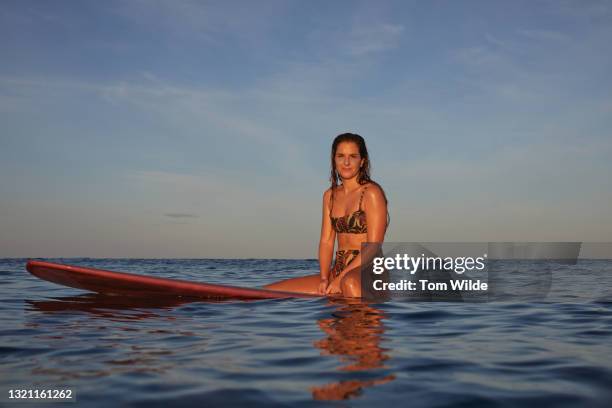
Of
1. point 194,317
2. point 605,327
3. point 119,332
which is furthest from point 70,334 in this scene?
point 605,327

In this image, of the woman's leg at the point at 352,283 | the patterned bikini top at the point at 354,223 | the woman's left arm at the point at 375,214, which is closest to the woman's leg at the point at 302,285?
the woman's leg at the point at 352,283

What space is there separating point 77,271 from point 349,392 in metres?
5.00

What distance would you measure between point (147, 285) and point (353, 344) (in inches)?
140

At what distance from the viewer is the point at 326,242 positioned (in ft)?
22.6

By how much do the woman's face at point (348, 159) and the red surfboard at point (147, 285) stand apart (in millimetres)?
1592

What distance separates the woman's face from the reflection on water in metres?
1.62

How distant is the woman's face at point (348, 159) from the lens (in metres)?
6.47

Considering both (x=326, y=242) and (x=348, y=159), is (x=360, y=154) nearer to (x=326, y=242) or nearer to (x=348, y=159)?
(x=348, y=159)

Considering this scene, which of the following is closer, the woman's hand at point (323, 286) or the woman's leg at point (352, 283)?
the woman's leg at point (352, 283)

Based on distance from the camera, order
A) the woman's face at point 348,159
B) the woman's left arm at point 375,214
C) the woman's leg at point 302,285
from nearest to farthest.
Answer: the woman's left arm at point 375,214 → the woman's face at point 348,159 → the woman's leg at point 302,285

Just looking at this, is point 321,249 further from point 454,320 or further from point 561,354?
point 561,354

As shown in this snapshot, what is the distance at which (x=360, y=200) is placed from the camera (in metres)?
6.36

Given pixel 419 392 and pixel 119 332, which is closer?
pixel 419 392

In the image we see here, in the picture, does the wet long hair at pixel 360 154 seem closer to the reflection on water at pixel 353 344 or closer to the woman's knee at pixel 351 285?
the woman's knee at pixel 351 285
